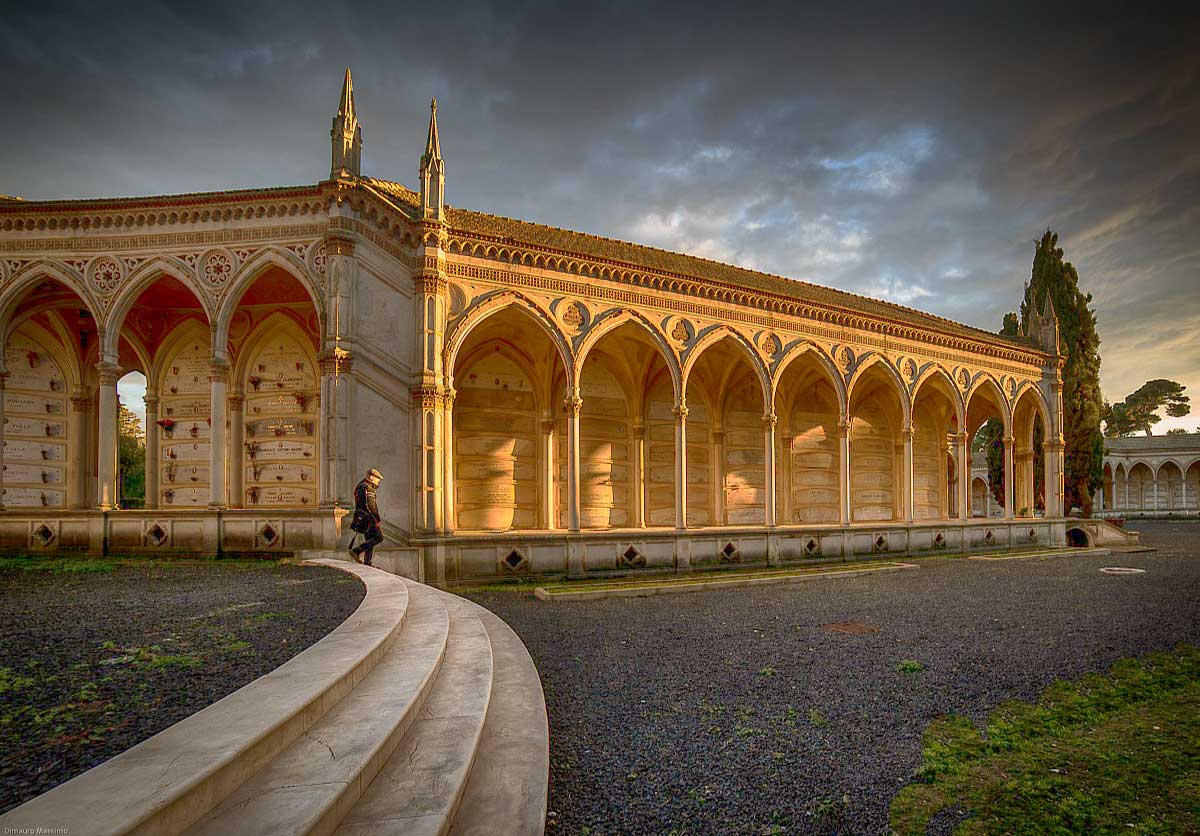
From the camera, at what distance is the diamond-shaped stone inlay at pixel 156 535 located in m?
13.7

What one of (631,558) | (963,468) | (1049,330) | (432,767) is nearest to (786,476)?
(963,468)

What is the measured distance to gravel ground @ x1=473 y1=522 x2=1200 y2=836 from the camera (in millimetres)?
4148

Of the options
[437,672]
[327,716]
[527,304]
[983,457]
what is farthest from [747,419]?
[983,457]

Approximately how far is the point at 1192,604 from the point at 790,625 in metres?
8.86

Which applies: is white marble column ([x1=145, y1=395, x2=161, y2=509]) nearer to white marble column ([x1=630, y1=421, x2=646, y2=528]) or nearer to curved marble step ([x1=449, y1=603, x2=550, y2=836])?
white marble column ([x1=630, y1=421, x2=646, y2=528])

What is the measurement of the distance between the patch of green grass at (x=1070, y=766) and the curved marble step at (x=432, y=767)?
2846mm

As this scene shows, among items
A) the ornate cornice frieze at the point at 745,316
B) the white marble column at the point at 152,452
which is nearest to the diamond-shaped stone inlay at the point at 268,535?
the white marble column at the point at 152,452

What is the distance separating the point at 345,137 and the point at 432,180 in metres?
2.26

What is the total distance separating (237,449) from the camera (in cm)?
1742

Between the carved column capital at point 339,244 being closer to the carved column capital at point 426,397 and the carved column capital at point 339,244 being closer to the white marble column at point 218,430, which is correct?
the carved column capital at point 426,397

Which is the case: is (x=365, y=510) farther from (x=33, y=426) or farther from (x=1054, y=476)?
(x=1054, y=476)

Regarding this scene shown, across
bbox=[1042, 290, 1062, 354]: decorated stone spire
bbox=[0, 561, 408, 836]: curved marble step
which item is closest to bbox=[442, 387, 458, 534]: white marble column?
bbox=[0, 561, 408, 836]: curved marble step

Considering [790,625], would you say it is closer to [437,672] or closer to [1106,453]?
[437,672]

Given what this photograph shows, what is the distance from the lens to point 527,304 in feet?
53.8
